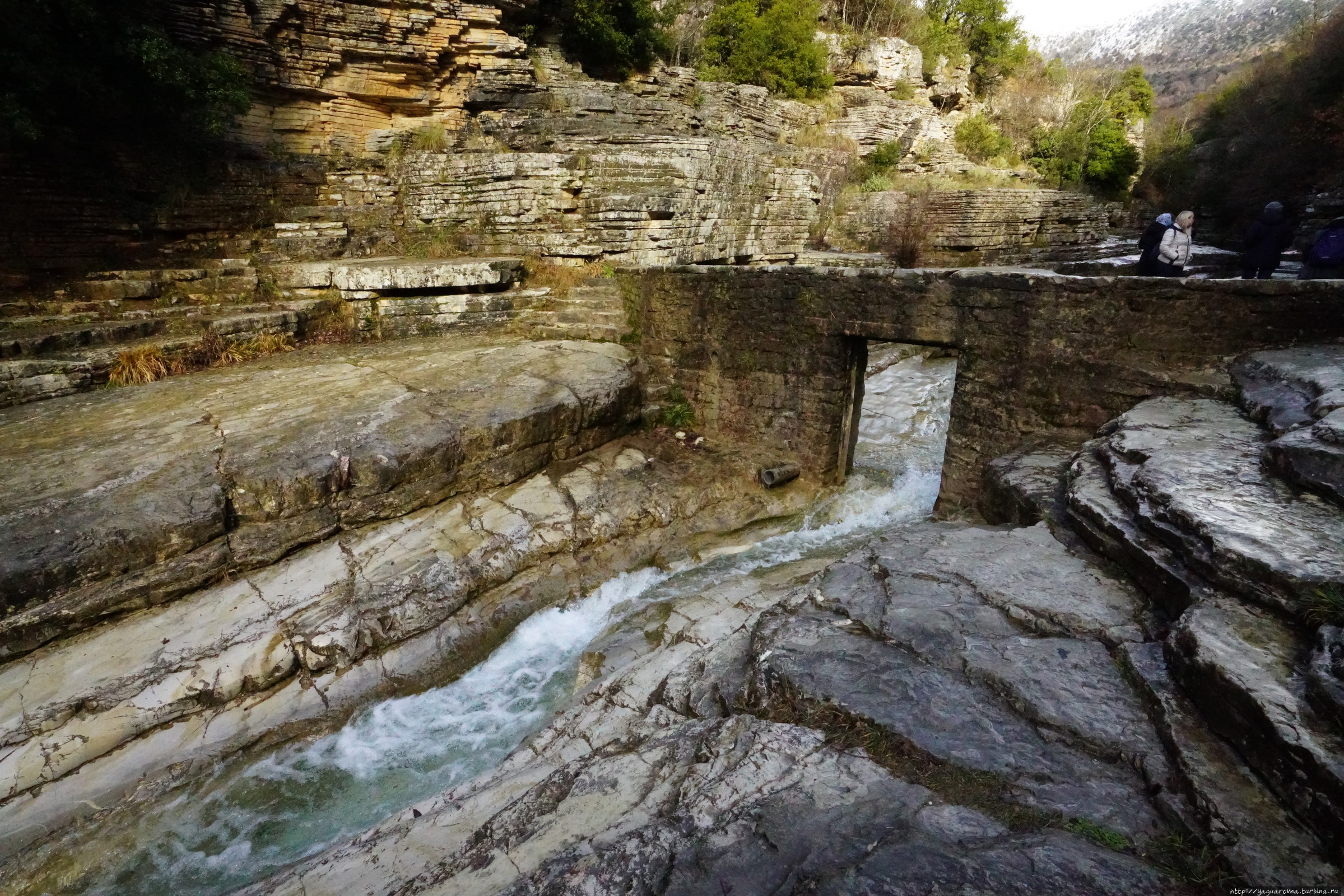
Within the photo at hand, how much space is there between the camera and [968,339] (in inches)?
230

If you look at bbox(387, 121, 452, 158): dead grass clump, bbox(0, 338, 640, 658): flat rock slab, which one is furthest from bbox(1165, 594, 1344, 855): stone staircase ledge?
bbox(387, 121, 452, 158): dead grass clump

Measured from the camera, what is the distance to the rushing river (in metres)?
3.47

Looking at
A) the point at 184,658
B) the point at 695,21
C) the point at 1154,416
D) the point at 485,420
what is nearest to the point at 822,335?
the point at 1154,416

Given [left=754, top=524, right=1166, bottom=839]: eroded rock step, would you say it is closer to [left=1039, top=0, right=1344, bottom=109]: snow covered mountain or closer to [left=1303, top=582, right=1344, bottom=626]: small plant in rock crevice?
[left=1303, top=582, right=1344, bottom=626]: small plant in rock crevice

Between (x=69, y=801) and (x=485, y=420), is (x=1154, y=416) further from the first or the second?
(x=69, y=801)

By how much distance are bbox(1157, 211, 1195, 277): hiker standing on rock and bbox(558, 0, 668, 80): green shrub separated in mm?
12237

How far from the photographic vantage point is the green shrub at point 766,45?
19719mm

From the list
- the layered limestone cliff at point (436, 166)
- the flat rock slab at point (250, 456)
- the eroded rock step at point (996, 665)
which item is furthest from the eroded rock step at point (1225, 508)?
the layered limestone cliff at point (436, 166)

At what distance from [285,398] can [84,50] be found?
18.1 feet

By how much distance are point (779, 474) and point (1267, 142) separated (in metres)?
17.9

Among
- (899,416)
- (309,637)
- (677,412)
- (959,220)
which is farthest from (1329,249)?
(959,220)

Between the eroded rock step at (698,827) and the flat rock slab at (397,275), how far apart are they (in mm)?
6387

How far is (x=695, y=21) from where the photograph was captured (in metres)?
19.8

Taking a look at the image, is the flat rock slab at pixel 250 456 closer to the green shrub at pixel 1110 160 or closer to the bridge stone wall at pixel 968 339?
Result: the bridge stone wall at pixel 968 339
